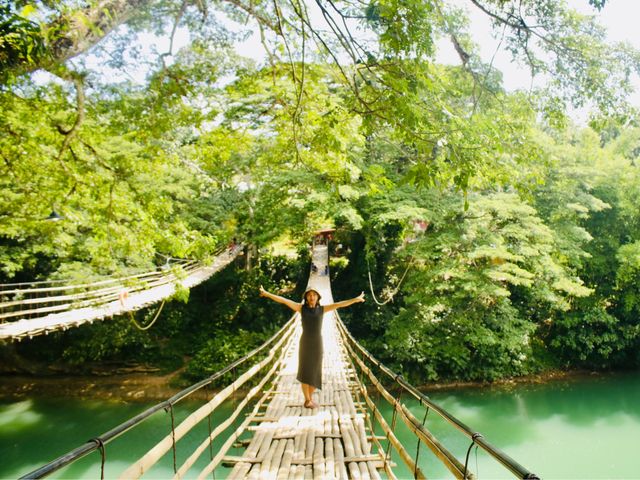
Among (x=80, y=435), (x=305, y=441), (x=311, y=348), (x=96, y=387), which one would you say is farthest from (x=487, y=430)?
(x=96, y=387)

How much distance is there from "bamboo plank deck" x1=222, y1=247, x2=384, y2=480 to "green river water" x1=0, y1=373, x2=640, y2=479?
3.91 metres

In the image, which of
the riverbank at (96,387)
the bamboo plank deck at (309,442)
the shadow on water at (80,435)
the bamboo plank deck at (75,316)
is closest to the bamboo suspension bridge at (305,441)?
the bamboo plank deck at (309,442)

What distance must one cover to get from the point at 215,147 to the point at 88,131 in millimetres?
953

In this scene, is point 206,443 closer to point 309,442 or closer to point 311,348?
point 309,442

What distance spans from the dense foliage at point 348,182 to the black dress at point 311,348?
867 millimetres

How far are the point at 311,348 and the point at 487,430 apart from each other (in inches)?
230

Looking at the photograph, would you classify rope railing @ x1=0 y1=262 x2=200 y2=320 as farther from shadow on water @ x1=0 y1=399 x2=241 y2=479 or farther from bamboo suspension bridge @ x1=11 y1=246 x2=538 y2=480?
shadow on water @ x1=0 y1=399 x2=241 y2=479

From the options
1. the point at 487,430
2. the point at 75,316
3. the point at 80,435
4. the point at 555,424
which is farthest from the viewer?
the point at 555,424

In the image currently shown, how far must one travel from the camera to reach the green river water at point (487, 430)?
584 centimetres

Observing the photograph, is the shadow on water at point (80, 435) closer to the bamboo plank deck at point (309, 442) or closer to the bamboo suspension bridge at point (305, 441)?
the bamboo plank deck at point (309, 442)

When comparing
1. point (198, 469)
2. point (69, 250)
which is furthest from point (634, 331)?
point (69, 250)

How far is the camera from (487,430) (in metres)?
6.90

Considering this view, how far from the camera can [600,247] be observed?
28.2ft

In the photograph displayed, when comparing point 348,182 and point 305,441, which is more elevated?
point 348,182
